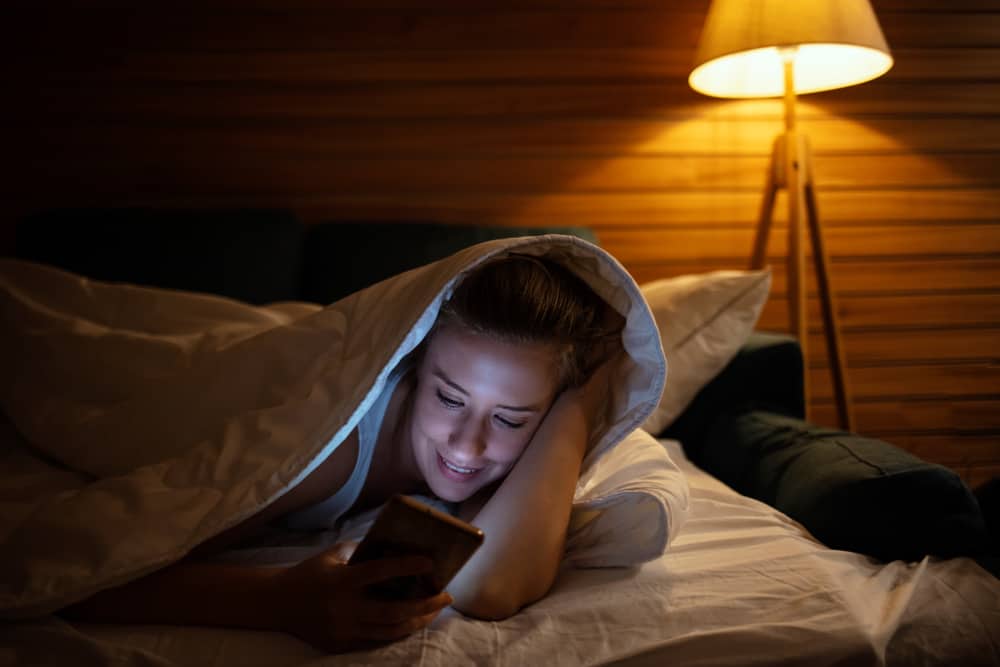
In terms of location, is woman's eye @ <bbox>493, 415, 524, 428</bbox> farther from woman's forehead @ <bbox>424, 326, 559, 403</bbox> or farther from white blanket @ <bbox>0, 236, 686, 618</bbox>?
white blanket @ <bbox>0, 236, 686, 618</bbox>

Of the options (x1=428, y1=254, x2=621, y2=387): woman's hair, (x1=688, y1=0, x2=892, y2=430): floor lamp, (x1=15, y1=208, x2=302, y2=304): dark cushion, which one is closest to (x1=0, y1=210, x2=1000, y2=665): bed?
(x1=428, y1=254, x2=621, y2=387): woman's hair

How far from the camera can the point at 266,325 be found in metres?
1.49

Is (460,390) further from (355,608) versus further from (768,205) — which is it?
(768,205)

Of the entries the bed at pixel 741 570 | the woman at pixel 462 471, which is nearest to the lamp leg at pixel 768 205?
the bed at pixel 741 570

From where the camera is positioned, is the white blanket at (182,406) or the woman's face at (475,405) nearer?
the white blanket at (182,406)

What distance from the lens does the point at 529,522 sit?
0.95m

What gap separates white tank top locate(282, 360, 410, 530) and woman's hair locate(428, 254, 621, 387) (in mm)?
128

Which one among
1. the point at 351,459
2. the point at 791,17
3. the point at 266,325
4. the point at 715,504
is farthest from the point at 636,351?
the point at 791,17

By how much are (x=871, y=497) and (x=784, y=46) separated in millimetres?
1121

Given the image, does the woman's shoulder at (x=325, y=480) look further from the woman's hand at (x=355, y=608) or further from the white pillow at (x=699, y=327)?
the white pillow at (x=699, y=327)

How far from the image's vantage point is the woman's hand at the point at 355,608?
30.0 inches

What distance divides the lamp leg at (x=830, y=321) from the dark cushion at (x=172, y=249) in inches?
52.8

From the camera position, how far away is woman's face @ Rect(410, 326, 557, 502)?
0.99 m

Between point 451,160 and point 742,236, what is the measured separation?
2.92 feet
